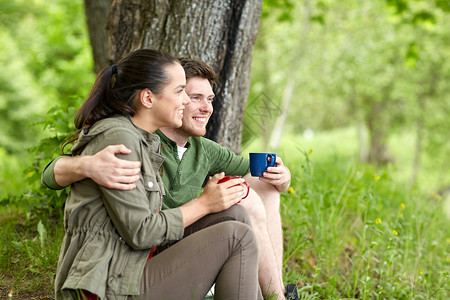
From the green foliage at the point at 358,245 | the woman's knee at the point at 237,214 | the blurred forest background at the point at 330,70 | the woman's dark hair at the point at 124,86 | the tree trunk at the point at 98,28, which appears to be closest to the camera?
the woman's dark hair at the point at 124,86

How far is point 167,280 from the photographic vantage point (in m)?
1.90

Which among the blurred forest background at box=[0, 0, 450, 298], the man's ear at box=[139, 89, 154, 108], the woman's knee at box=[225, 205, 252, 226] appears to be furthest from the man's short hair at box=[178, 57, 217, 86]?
the blurred forest background at box=[0, 0, 450, 298]

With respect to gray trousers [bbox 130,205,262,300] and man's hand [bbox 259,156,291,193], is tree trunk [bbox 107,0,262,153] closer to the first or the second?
man's hand [bbox 259,156,291,193]

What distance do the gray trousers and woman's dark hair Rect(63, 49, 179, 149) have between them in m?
0.66

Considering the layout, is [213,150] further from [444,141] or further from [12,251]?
[444,141]

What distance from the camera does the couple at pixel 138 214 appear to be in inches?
70.8

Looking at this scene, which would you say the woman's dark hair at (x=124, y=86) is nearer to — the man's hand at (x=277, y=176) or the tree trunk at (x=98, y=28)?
the man's hand at (x=277, y=176)

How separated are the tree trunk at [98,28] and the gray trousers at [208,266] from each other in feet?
11.0

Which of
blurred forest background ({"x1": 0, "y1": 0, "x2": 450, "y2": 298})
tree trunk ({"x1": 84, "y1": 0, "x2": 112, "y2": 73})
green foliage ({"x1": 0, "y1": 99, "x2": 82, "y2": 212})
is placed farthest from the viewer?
blurred forest background ({"x1": 0, "y1": 0, "x2": 450, "y2": 298})

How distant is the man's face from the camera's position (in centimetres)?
255

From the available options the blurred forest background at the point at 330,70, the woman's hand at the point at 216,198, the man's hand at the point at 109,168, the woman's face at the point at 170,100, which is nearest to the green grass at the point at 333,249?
the woman's hand at the point at 216,198

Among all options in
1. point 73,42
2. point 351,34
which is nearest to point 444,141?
point 351,34

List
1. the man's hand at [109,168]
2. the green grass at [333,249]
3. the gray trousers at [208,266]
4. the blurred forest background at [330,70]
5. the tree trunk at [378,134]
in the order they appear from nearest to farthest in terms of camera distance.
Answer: the man's hand at [109,168], the gray trousers at [208,266], the green grass at [333,249], the blurred forest background at [330,70], the tree trunk at [378,134]

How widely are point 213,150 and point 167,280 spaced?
1.03 m
